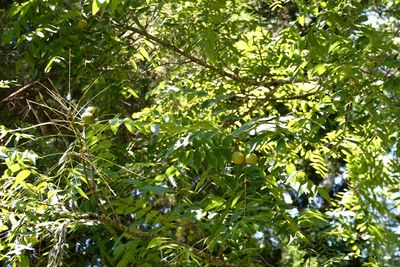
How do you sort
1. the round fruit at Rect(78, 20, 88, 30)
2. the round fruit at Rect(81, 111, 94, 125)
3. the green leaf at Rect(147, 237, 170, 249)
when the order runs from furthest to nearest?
1. the round fruit at Rect(78, 20, 88, 30)
2. the round fruit at Rect(81, 111, 94, 125)
3. the green leaf at Rect(147, 237, 170, 249)

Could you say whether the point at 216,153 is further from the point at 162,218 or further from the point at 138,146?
the point at 138,146

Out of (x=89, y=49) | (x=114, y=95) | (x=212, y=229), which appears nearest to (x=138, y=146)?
(x=114, y=95)

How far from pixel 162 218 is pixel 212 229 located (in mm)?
215

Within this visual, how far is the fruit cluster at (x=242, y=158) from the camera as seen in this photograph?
8.59ft

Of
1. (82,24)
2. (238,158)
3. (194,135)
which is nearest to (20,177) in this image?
(194,135)

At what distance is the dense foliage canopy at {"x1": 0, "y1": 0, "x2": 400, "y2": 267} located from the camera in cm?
247

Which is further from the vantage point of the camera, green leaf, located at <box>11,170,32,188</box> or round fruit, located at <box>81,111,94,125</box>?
round fruit, located at <box>81,111,94,125</box>

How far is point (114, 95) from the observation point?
3.97 metres

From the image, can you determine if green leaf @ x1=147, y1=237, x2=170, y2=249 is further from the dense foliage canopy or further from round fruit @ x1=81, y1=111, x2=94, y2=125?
round fruit @ x1=81, y1=111, x2=94, y2=125

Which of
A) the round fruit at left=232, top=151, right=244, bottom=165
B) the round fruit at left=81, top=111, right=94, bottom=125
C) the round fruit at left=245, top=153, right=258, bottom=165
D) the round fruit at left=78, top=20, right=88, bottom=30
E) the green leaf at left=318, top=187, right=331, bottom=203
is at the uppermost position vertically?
the round fruit at left=78, top=20, right=88, bottom=30

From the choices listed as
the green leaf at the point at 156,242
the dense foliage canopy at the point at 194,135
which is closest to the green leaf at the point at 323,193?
the dense foliage canopy at the point at 194,135

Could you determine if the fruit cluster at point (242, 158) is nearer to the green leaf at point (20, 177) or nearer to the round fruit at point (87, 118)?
the round fruit at point (87, 118)

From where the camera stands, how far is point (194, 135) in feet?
8.17

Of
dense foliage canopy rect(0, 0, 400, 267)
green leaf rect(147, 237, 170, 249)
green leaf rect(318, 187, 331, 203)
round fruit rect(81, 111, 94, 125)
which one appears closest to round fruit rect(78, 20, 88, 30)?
dense foliage canopy rect(0, 0, 400, 267)
